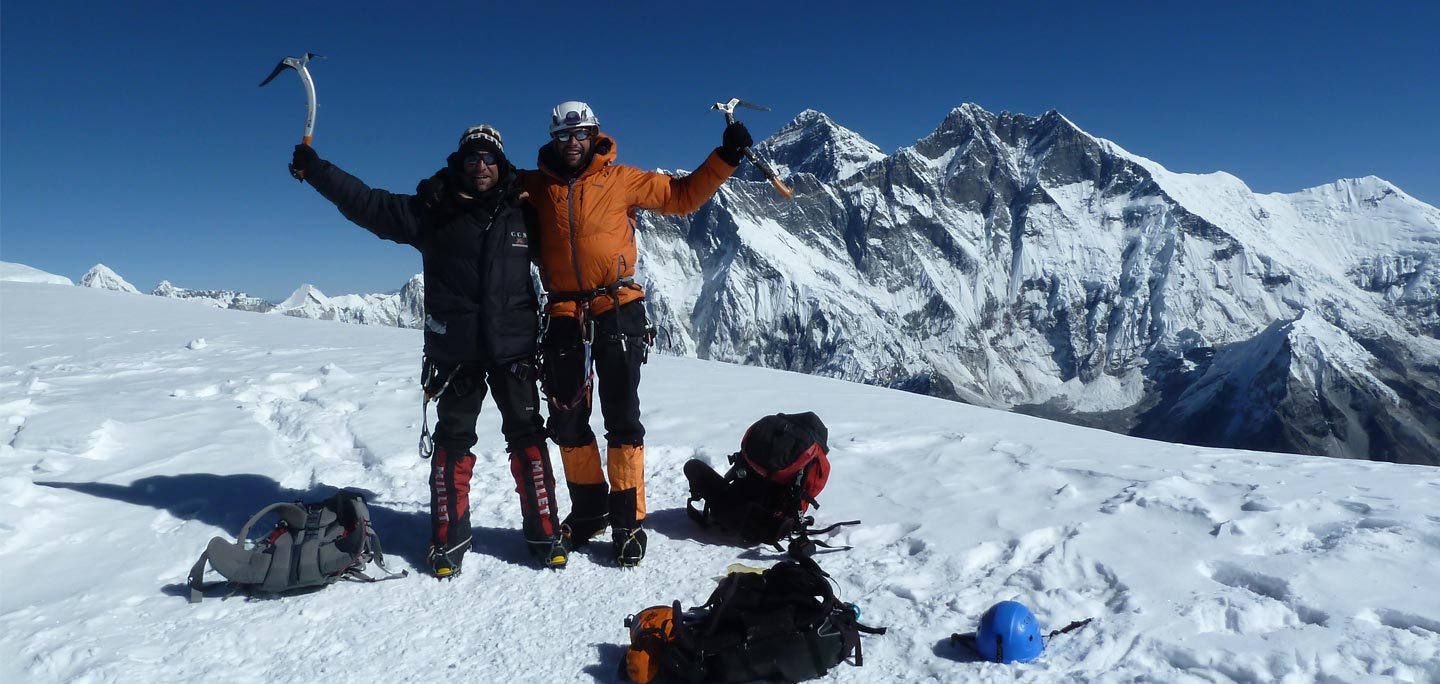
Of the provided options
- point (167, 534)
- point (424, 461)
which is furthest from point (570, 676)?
point (424, 461)

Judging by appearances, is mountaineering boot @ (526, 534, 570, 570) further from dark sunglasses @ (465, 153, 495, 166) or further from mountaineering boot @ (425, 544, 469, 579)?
dark sunglasses @ (465, 153, 495, 166)

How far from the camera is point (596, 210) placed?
589 centimetres

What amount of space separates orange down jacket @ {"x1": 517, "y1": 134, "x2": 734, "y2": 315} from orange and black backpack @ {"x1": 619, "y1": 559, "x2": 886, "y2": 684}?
2.44m

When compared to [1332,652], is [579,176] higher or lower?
higher

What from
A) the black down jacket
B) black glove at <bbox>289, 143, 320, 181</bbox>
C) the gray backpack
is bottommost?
the gray backpack

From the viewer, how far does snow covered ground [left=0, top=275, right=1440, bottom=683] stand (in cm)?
440

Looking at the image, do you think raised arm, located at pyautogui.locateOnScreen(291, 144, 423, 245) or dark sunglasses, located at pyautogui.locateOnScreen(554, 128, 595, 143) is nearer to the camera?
raised arm, located at pyautogui.locateOnScreen(291, 144, 423, 245)

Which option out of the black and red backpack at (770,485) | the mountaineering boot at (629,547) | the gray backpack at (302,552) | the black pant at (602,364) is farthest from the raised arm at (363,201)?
the black and red backpack at (770,485)

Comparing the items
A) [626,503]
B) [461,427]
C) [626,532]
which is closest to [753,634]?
[626,532]

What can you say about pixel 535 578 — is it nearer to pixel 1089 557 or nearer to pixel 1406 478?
pixel 1089 557

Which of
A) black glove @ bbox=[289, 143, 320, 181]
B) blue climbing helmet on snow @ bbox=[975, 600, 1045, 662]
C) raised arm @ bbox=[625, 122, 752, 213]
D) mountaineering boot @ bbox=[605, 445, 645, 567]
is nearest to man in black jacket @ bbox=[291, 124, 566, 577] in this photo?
black glove @ bbox=[289, 143, 320, 181]

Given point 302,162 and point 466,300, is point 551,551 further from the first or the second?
point 302,162

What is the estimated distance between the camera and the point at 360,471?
817 centimetres

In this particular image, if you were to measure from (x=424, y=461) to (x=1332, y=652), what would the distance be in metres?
7.76
